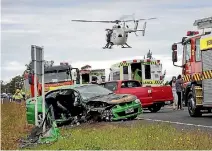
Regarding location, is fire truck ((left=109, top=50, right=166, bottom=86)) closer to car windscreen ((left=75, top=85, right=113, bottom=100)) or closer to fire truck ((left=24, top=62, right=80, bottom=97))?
fire truck ((left=24, top=62, right=80, bottom=97))

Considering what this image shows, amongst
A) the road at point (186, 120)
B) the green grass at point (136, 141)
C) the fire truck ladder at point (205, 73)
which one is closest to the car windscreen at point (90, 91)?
the road at point (186, 120)

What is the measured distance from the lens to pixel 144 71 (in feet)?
108

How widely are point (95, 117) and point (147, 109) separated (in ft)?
33.1

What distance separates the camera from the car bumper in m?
17.0

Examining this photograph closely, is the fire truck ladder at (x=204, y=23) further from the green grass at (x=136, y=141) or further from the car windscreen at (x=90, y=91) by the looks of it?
the green grass at (x=136, y=141)

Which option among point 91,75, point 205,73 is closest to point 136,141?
point 205,73

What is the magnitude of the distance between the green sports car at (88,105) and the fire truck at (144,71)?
14362 mm

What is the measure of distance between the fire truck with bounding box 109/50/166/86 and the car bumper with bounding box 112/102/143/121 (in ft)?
49.5

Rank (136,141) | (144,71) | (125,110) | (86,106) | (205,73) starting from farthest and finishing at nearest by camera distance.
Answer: (144,71)
(205,73)
(125,110)
(86,106)
(136,141)

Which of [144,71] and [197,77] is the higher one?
[144,71]

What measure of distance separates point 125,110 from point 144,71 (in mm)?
15740

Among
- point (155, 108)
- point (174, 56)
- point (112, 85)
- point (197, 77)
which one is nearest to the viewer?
point (197, 77)

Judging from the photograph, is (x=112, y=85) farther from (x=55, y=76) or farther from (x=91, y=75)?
(x=91, y=75)

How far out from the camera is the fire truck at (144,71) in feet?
108
